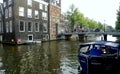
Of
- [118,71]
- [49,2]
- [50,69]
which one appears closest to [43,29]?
[49,2]

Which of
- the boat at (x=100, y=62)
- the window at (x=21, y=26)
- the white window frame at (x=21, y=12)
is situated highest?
the white window frame at (x=21, y=12)

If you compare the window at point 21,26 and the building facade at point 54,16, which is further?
the building facade at point 54,16

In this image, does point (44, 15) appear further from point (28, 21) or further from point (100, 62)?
point (100, 62)

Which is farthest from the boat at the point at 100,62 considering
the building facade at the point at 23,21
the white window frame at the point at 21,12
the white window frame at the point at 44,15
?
the white window frame at the point at 44,15

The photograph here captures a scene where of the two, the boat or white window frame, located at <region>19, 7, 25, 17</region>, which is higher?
white window frame, located at <region>19, 7, 25, 17</region>

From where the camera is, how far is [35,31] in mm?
52000

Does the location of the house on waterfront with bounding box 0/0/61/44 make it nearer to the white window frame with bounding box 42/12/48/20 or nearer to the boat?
the white window frame with bounding box 42/12/48/20

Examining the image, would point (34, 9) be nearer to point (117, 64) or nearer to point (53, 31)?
point (53, 31)

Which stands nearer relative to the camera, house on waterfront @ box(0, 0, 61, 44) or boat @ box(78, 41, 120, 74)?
boat @ box(78, 41, 120, 74)

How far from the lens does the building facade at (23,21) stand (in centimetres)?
4519

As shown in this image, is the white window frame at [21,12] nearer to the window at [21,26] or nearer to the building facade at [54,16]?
the window at [21,26]

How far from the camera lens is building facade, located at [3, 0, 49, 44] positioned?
148 feet

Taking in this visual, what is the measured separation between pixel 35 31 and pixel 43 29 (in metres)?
4.65

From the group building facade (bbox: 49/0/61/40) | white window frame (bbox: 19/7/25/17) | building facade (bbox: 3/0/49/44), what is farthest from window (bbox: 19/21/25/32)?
building facade (bbox: 49/0/61/40)
